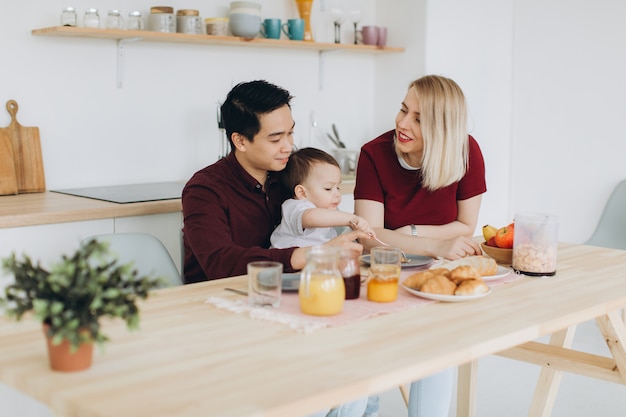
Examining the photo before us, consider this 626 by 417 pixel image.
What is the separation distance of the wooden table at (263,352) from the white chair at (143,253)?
1.66 feet

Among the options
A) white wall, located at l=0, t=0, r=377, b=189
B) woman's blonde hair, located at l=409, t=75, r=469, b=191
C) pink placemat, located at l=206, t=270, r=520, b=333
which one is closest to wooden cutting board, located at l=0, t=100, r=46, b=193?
white wall, located at l=0, t=0, r=377, b=189

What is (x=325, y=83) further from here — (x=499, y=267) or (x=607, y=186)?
(x=499, y=267)

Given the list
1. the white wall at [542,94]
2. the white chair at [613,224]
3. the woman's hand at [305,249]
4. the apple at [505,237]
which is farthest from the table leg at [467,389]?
the white wall at [542,94]

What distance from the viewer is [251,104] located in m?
2.43

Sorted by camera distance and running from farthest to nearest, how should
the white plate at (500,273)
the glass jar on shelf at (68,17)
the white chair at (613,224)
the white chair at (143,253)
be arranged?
1. the white chair at (613,224)
2. the glass jar on shelf at (68,17)
3. the white chair at (143,253)
4. the white plate at (500,273)

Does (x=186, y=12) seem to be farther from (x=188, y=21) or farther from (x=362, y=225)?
(x=362, y=225)

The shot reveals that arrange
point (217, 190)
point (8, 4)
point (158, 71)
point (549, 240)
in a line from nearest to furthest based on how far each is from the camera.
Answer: point (549, 240) → point (217, 190) → point (8, 4) → point (158, 71)

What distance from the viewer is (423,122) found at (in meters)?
2.57

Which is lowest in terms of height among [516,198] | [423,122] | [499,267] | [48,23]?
[516,198]

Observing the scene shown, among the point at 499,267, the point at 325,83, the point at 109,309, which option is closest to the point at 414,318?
the point at 499,267

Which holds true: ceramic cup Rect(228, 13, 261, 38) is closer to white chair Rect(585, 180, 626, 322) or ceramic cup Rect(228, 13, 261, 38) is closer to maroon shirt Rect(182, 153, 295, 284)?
maroon shirt Rect(182, 153, 295, 284)

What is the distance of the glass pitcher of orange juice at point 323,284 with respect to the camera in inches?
64.9

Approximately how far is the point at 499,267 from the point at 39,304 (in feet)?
4.18

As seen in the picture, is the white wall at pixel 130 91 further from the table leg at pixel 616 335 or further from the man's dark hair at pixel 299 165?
the table leg at pixel 616 335
